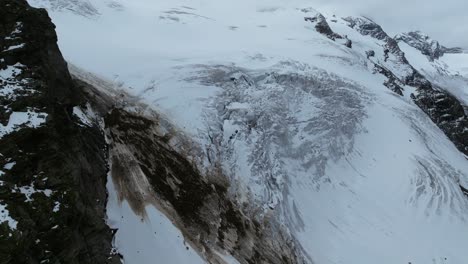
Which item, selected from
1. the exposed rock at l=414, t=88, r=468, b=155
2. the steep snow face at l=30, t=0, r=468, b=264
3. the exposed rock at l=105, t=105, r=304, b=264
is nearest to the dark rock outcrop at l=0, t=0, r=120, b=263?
the exposed rock at l=105, t=105, r=304, b=264

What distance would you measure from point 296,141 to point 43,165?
2040 centimetres

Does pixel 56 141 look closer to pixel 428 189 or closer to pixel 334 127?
pixel 334 127

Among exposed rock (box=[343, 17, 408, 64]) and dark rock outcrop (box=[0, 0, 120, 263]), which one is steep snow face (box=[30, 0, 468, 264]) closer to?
dark rock outcrop (box=[0, 0, 120, 263])

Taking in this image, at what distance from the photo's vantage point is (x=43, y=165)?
38.7 ft

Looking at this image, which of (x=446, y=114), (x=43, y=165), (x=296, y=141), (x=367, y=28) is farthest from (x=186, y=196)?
(x=367, y=28)

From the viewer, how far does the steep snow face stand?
2466 centimetres

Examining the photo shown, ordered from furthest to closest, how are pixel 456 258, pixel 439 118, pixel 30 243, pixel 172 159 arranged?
pixel 439 118 < pixel 456 258 < pixel 172 159 < pixel 30 243

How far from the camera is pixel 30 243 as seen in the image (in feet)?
33.7

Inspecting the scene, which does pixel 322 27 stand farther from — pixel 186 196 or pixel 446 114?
pixel 186 196

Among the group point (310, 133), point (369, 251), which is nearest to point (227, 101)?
point (310, 133)

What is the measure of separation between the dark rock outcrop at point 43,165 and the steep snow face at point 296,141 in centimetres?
338

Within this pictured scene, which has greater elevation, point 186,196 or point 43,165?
point 43,165

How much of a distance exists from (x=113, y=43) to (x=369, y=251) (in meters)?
→ 21.1

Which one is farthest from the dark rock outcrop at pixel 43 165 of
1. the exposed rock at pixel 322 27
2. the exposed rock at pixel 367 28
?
the exposed rock at pixel 367 28
